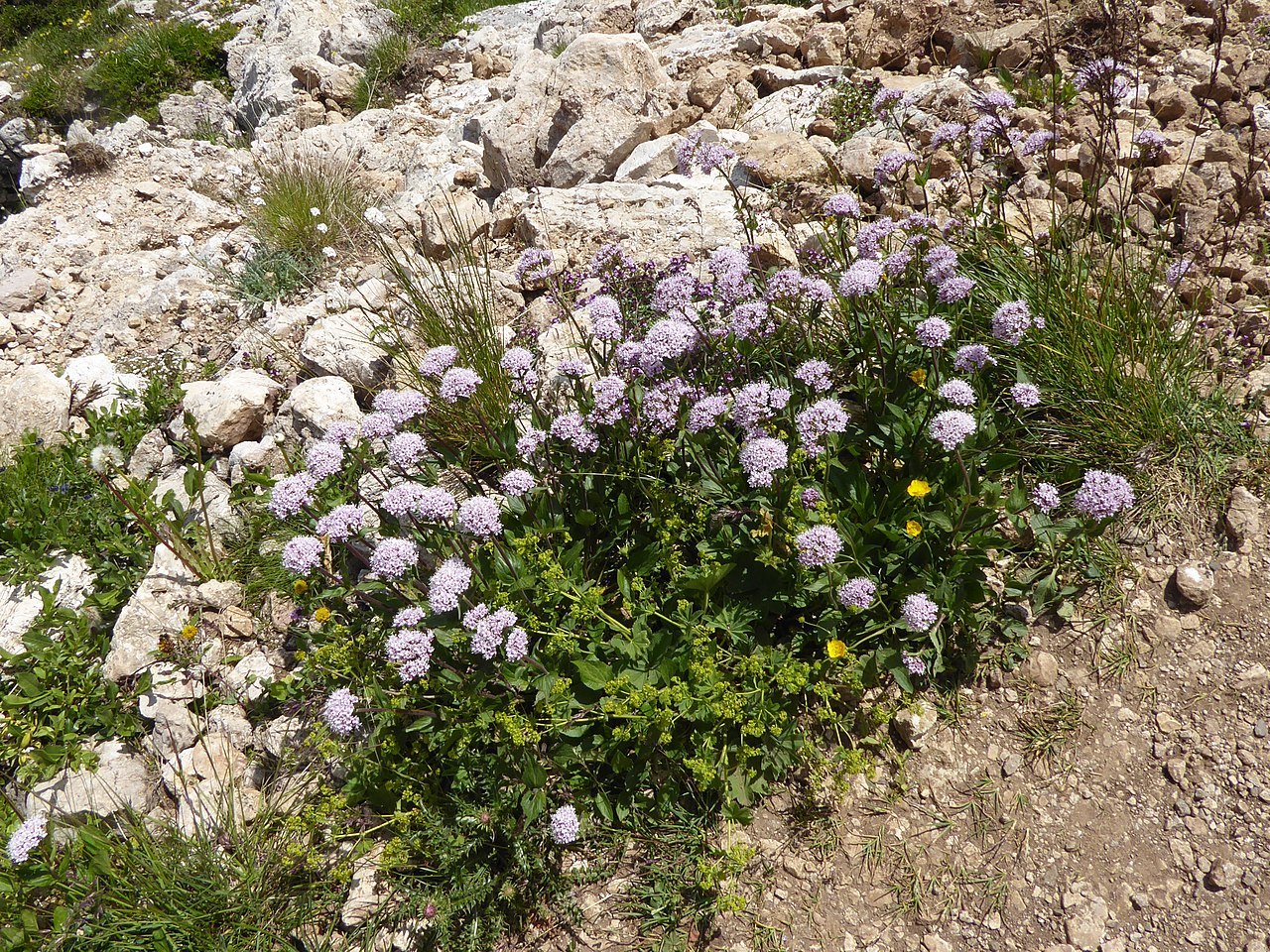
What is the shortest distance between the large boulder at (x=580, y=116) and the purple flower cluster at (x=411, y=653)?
4940mm

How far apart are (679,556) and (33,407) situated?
18.5 ft

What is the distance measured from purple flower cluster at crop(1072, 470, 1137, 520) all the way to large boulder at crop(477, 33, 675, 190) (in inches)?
196

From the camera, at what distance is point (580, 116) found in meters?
6.75

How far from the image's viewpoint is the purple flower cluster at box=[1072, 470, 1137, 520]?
297 cm

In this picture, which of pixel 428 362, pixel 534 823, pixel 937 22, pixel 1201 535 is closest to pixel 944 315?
pixel 1201 535

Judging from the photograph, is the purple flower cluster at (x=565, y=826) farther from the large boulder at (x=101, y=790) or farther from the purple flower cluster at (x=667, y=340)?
the large boulder at (x=101, y=790)

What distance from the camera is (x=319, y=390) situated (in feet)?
16.6

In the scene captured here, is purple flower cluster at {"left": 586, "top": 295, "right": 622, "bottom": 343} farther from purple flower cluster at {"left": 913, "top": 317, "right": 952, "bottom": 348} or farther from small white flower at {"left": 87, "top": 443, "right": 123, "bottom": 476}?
small white flower at {"left": 87, "top": 443, "right": 123, "bottom": 476}

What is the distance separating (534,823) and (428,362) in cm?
231

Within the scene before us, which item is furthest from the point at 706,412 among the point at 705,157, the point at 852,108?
the point at 852,108

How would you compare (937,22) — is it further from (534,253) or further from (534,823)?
(534,823)

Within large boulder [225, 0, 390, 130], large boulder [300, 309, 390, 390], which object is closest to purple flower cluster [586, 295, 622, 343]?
large boulder [300, 309, 390, 390]

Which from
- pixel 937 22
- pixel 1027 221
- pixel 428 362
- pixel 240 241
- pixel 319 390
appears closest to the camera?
pixel 428 362

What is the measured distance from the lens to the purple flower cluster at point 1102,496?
297 cm
